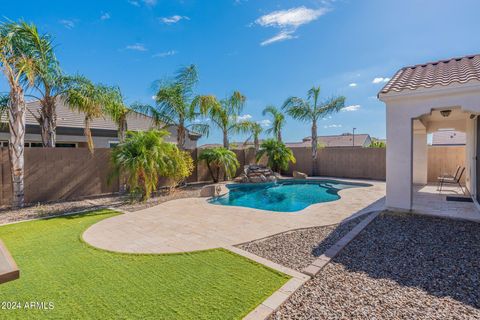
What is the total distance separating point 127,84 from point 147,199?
20.4 ft

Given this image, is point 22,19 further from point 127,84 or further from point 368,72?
point 368,72

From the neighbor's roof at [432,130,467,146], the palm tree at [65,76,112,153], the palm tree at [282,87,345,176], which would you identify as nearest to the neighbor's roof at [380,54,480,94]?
the palm tree at [282,87,345,176]

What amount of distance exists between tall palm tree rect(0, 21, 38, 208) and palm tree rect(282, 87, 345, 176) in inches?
533

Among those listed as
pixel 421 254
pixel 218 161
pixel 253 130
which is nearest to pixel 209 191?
pixel 218 161

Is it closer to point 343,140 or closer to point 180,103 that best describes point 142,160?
point 180,103

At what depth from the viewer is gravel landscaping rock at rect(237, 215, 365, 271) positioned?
418 cm

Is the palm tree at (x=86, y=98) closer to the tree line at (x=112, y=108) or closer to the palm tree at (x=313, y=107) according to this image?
the tree line at (x=112, y=108)

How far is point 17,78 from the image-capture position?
7.45 meters

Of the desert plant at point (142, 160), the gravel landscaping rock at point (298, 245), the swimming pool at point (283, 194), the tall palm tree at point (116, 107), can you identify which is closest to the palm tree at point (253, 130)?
the swimming pool at point (283, 194)

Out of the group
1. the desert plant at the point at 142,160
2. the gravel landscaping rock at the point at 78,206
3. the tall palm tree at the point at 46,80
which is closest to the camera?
the gravel landscaping rock at the point at 78,206

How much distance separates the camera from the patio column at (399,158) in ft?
21.8

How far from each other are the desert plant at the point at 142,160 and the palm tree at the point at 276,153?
8538mm

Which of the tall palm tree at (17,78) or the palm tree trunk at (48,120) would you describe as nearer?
the tall palm tree at (17,78)

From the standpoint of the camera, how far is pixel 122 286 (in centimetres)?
337
